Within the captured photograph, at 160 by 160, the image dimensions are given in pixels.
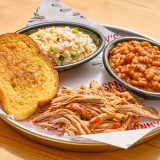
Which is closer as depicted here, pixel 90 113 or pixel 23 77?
pixel 90 113

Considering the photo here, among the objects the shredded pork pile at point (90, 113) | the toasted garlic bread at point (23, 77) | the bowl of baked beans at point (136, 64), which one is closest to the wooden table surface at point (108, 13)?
the toasted garlic bread at point (23, 77)

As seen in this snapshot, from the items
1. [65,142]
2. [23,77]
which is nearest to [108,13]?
[23,77]

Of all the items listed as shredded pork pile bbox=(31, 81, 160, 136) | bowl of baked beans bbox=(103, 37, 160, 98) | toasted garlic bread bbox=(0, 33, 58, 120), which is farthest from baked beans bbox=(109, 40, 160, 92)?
toasted garlic bread bbox=(0, 33, 58, 120)

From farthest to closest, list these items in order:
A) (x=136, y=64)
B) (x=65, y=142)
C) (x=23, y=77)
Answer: (x=136, y=64) → (x=23, y=77) → (x=65, y=142)

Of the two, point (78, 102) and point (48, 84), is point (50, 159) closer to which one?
point (78, 102)

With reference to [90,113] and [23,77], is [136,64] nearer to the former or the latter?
[90,113]

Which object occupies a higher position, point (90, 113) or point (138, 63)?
point (138, 63)

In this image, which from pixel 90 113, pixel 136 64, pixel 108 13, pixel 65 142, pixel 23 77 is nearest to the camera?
pixel 65 142

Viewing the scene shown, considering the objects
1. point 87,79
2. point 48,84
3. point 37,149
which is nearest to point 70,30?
point 87,79
